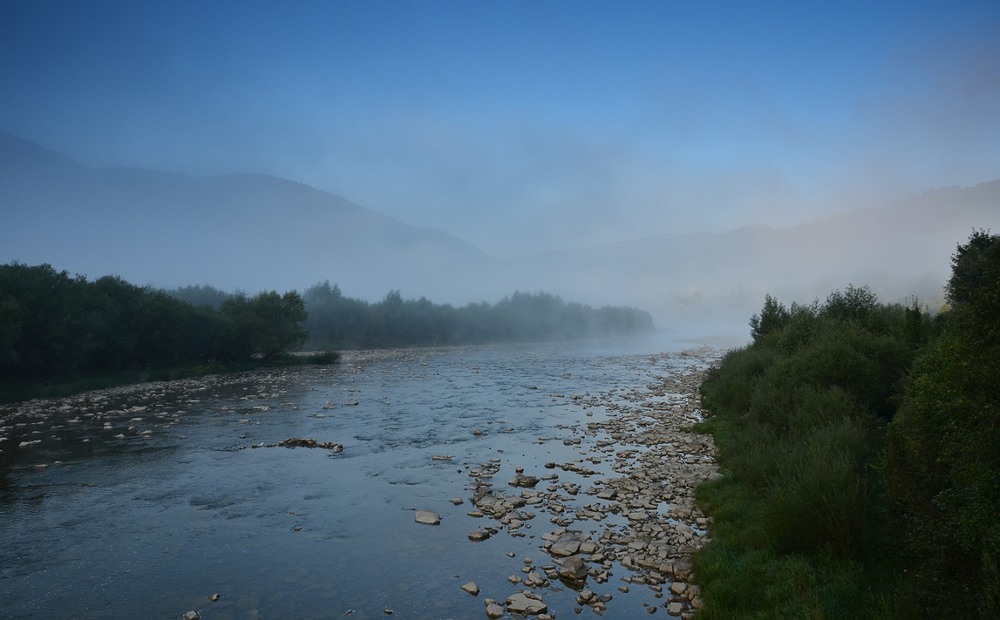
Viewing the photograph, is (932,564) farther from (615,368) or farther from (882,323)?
(615,368)

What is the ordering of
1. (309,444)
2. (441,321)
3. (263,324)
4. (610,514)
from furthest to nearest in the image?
(441,321) → (263,324) → (309,444) → (610,514)

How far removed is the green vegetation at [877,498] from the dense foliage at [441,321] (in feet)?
204

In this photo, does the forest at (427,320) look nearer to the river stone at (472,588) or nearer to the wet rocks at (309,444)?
the wet rocks at (309,444)

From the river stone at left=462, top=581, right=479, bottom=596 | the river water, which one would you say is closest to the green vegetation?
the river water

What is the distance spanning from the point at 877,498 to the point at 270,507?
11.8m

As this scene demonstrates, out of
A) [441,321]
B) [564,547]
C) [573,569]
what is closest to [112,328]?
[564,547]

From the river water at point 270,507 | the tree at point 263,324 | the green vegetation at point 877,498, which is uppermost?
the tree at point 263,324

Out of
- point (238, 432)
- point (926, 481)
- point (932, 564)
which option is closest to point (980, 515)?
point (932, 564)

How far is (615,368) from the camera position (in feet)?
138

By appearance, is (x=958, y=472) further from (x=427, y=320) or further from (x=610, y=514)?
(x=427, y=320)

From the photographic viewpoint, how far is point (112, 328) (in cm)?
3566

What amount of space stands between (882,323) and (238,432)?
2451 centimetres

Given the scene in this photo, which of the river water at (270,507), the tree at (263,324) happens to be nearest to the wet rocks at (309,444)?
the river water at (270,507)

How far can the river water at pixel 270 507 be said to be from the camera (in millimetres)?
7609
